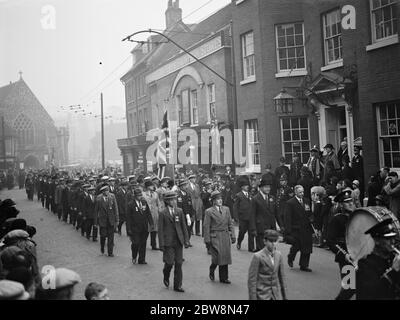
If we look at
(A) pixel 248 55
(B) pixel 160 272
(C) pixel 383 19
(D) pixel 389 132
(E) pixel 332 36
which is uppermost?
(A) pixel 248 55

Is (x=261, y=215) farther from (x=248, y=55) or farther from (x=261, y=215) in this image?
(x=248, y=55)

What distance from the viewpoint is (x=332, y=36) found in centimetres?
1541

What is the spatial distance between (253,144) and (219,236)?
435 inches

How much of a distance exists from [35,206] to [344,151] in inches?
746

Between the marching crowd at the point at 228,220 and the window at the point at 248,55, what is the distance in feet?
17.1

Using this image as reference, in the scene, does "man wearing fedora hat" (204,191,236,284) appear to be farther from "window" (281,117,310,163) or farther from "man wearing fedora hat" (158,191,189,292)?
"window" (281,117,310,163)

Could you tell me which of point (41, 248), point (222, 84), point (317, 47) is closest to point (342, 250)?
point (41, 248)

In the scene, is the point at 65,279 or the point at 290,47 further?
the point at 290,47

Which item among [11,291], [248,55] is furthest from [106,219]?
[248,55]

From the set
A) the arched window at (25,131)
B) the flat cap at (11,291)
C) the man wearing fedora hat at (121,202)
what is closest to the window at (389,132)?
the man wearing fedora hat at (121,202)

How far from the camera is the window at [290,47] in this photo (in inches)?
686

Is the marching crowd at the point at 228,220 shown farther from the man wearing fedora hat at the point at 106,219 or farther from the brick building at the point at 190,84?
the brick building at the point at 190,84

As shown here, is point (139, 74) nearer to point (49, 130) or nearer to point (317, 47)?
point (49, 130)

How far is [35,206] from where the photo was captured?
25.7 metres
